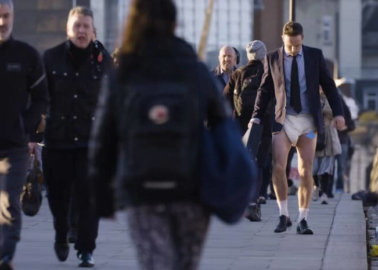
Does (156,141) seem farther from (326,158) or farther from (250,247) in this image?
(326,158)

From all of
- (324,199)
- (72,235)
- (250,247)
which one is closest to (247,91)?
(250,247)

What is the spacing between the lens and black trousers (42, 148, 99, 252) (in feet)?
32.5

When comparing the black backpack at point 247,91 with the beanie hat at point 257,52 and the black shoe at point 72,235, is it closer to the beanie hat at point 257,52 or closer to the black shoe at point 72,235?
the beanie hat at point 257,52

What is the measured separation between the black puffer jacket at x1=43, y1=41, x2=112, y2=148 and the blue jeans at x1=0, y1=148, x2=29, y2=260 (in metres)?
0.82

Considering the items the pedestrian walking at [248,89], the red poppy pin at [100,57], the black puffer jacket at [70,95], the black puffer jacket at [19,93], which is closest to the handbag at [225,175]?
the black puffer jacket at [19,93]

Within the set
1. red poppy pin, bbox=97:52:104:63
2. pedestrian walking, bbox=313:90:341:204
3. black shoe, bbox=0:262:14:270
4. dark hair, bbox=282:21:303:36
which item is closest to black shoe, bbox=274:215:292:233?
dark hair, bbox=282:21:303:36

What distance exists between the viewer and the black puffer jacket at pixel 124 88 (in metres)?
5.96

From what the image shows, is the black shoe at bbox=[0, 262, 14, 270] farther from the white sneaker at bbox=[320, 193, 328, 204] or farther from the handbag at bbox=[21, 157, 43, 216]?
the white sneaker at bbox=[320, 193, 328, 204]

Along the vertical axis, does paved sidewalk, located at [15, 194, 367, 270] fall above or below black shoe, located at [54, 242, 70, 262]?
below

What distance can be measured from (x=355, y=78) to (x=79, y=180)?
8713 cm

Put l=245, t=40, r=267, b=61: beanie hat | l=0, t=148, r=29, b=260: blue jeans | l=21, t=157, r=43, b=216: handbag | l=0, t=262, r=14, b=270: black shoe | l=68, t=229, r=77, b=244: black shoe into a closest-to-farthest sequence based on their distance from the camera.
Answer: l=0, t=262, r=14, b=270: black shoe < l=0, t=148, r=29, b=260: blue jeans < l=21, t=157, r=43, b=216: handbag < l=68, t=229, r=77, b=244: black shoe < l=245, t=40, r=267, b=61: beanie hat

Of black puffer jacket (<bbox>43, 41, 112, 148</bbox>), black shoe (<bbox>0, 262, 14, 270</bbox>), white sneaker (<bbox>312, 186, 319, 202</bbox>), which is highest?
black puffer jacket (<bbox>43, 41, 112, 148</bbox>)

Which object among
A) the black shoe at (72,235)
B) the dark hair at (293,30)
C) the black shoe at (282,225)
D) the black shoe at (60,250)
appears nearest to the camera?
the black shoe at (60,250)

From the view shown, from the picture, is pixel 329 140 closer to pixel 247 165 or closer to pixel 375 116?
pixel 247 165
